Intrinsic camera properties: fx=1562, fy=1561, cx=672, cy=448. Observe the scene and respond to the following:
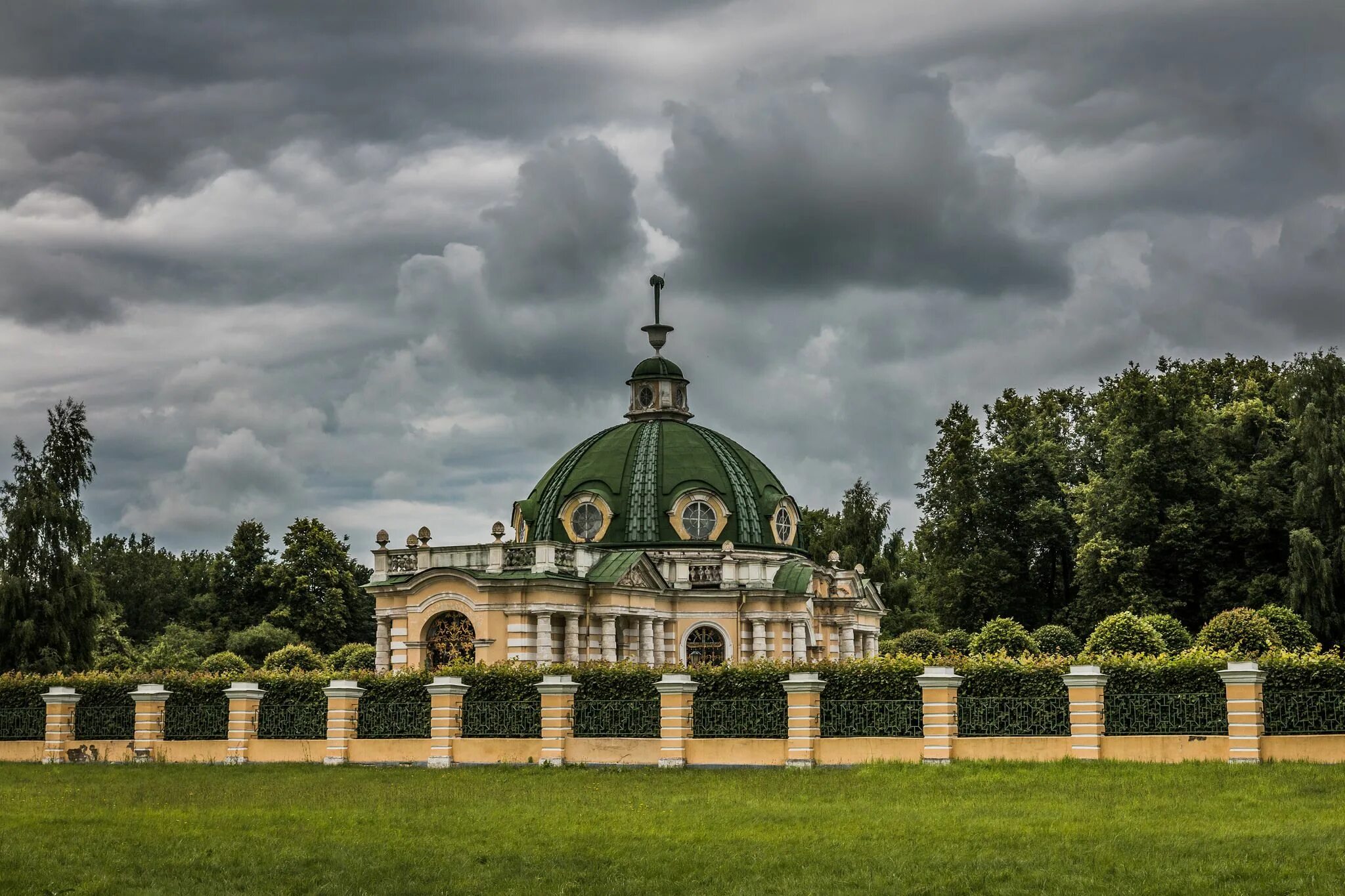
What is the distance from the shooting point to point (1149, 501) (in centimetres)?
5494

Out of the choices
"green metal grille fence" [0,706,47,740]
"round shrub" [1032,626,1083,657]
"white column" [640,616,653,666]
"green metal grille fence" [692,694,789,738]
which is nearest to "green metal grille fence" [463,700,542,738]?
"green metal grille fence" [692,694,789,738]

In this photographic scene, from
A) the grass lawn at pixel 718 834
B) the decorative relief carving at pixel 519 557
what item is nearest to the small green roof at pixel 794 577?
the decorative relief carving at pixel 519 557

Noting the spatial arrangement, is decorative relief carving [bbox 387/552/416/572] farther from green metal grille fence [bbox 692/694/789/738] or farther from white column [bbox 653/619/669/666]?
green metal grille fence [bbox 692/694/789/738]

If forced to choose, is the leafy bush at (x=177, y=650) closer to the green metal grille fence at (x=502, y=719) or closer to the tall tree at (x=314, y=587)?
the tall tree at (x=314, y=587)

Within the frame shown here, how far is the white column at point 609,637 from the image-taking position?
51.6 metres

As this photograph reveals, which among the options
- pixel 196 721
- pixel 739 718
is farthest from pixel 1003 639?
pixel 196 721

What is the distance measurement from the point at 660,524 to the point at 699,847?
37.7 metres

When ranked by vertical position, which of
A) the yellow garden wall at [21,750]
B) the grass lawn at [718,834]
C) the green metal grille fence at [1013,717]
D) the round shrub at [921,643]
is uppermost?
the round shrub at [921,643]

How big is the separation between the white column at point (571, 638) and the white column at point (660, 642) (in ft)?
14.2

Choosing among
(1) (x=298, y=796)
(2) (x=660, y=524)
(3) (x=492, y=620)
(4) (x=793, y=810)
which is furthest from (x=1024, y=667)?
(2) (x=660, y=524)

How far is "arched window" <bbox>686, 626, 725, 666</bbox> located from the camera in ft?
182

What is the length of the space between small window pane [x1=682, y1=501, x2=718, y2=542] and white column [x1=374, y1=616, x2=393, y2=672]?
1172cm

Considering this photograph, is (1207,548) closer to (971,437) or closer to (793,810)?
(971,437)

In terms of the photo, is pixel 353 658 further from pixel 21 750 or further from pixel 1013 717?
pixel 1013 717
